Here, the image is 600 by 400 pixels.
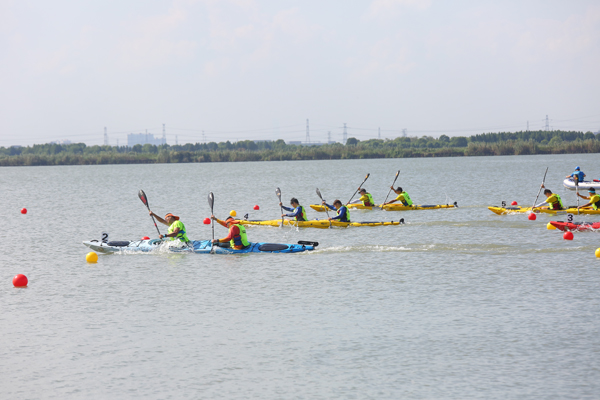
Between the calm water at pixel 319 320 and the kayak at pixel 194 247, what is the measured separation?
24 centimetres

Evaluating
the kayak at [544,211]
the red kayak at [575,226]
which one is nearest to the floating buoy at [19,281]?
the red kayak at [575,226]

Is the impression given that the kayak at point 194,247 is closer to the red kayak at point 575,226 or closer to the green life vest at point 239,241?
the green life vest at point 239,241

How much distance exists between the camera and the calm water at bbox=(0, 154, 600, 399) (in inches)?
345

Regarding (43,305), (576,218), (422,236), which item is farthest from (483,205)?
(43,305)

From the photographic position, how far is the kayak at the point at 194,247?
60.2 ft

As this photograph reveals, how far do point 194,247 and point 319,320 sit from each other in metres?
7.74

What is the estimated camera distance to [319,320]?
1171 centimetres

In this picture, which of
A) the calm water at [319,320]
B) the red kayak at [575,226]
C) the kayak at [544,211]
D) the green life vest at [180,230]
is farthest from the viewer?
the kayak at [544,211]

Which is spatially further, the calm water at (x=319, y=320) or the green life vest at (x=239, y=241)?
the green life vest at (x=239, y=241)

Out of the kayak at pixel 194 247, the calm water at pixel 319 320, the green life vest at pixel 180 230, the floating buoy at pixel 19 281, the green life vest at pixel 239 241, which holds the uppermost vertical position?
the green life vest at pixel 180 230

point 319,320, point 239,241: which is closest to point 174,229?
point 239,241

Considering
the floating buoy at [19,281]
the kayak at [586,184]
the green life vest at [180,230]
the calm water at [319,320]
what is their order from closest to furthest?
the calm water at [319,320] < the floating buoy at [19,281] < the green life vest at [180,230] < the kayak at [586,184]

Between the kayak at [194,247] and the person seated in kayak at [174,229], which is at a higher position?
the person seated in kayak at [174,229]

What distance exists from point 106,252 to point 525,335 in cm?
1280
